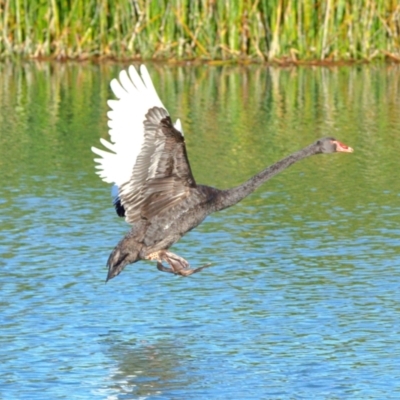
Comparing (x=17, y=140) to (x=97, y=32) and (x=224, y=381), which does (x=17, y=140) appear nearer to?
(x=97, y=32)

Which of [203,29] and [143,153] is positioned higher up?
[203,29]

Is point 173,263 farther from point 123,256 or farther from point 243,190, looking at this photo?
point 243,190

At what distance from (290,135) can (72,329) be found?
23.9 ft

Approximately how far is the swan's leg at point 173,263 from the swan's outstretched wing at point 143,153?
266 mm

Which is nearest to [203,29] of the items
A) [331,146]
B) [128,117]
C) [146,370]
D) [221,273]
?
[221,273]

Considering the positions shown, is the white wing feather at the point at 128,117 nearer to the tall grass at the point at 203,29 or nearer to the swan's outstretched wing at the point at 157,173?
the swan's outstretched wing at the point at 157,173

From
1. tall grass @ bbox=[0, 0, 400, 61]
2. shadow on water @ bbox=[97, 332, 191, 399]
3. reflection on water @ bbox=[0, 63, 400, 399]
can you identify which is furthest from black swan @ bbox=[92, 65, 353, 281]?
tall grass @ bbox=[0, 0, 400, 61]

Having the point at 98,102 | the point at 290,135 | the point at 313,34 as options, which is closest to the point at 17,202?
the point at 290,135

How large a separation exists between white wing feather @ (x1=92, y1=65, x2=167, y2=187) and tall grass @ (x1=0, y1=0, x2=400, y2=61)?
11.7 meters

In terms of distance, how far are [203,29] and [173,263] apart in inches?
479

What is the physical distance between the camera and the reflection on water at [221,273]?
704 centimetres

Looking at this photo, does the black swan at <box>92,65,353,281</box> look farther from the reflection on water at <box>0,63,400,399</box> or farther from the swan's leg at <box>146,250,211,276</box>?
the reflection on water at <box>0,63,400,399</box>

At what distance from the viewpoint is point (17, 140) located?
14359 millimetres

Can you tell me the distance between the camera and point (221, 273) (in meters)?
9.16
